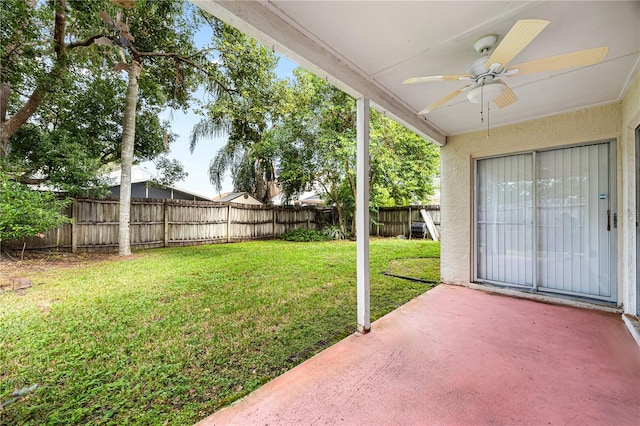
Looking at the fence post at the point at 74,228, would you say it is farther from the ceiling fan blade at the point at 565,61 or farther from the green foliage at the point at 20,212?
the ceiling fan blade at the point at 565,61

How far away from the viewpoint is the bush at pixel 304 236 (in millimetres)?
9469

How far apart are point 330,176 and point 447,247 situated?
574 cm

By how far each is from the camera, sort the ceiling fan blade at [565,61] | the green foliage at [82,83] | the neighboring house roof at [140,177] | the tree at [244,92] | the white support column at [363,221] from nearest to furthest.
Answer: the ceiling fan blade at [565,61], the white support column at [363,221], the green foliage at [82,83], the tree at [244,92], the neighboring house roof at [140,177]

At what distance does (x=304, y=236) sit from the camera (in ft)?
31.4

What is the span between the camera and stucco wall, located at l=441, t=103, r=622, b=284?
3.16 meters

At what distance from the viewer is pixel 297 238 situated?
31.2 feet

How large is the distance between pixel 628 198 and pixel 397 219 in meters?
7.91

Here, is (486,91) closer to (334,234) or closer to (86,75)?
(334,234)

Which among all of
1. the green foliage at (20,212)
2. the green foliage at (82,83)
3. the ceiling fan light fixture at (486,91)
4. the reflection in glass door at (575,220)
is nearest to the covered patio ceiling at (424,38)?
the ceiling fan light fixture at (486,91)

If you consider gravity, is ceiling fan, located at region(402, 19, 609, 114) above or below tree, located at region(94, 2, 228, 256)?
below

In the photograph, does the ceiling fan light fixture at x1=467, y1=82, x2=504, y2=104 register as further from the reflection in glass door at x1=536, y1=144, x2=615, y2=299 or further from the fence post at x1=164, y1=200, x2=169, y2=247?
the fence post at x1=164, y1=200, x2=169, y2=247

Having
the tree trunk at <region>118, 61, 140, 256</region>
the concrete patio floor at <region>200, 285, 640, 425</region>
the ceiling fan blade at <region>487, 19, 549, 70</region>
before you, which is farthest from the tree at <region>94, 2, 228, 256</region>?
the ceiling fan blade at <region>487, 19, 549, 70</region>

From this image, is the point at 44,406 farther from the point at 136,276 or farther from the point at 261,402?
→ the point at 136,276

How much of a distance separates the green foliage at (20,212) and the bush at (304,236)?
6.29m
